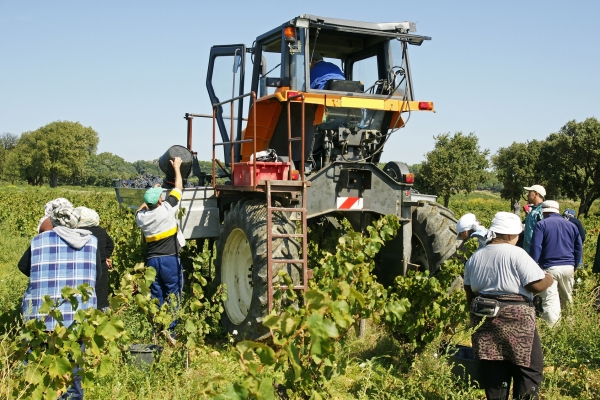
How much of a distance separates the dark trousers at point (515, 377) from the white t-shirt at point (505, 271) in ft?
1.36

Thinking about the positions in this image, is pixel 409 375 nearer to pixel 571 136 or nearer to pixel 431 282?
pixel 431 282

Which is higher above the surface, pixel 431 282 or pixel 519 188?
pixel 519 188

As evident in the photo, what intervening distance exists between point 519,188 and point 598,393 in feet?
151

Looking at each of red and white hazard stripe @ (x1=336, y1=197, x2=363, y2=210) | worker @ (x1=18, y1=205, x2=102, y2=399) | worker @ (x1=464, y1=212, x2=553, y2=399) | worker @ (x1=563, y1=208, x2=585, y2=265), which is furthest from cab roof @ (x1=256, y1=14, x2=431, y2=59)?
worker @ (x1=18, y1=205, x2=102, y2=399)

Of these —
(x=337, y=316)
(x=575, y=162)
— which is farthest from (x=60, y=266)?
(x=575, y=162)

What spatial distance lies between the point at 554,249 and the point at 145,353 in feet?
14.1

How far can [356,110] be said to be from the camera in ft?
21.6

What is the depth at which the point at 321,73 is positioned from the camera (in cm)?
680

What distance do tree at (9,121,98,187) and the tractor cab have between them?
89.1 m

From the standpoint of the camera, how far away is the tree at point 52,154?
89000 mm

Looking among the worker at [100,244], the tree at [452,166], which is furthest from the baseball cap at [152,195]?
the tree at [452,166]

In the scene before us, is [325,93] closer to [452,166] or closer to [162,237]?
[162,237]

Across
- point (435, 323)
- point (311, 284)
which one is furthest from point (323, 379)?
point (435, 323)

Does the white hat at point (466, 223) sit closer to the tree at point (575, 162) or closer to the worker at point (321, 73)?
the worker at point (321, 73)
